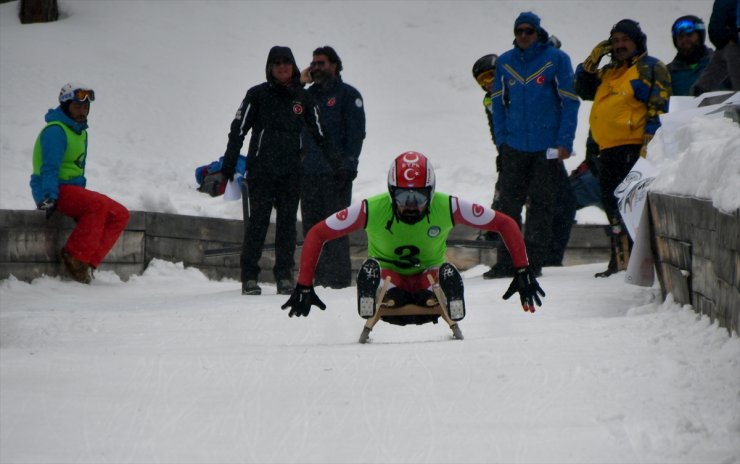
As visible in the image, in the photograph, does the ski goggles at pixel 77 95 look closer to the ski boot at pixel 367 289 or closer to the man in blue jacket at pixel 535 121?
the man in blue jacket at pixel 535 121

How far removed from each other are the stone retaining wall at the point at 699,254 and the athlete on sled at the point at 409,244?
0.86 metres

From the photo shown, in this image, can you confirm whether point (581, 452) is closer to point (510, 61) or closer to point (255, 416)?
point (255, 416)

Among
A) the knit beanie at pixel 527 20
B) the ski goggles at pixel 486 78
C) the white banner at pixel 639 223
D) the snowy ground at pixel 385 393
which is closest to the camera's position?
the snowy ground at pixel 385 393

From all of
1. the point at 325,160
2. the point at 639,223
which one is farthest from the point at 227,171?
the point at 639,223

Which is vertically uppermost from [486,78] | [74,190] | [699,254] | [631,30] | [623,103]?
[631,30]

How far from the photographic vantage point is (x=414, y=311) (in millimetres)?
7812

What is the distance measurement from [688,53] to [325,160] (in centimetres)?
324

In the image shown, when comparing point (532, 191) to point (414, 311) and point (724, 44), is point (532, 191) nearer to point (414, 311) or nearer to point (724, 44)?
point (724, 44)

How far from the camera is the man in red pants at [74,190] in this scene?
11.6m

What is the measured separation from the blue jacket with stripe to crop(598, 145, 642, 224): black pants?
50cm

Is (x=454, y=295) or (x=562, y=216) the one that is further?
(x=562, y=216)

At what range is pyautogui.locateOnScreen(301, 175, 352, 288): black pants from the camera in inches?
437

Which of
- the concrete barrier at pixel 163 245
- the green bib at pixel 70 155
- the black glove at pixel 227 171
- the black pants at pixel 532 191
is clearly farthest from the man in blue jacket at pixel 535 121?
the green bib at pixel 70 155

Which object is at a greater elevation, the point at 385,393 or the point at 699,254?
the point at 699,254
